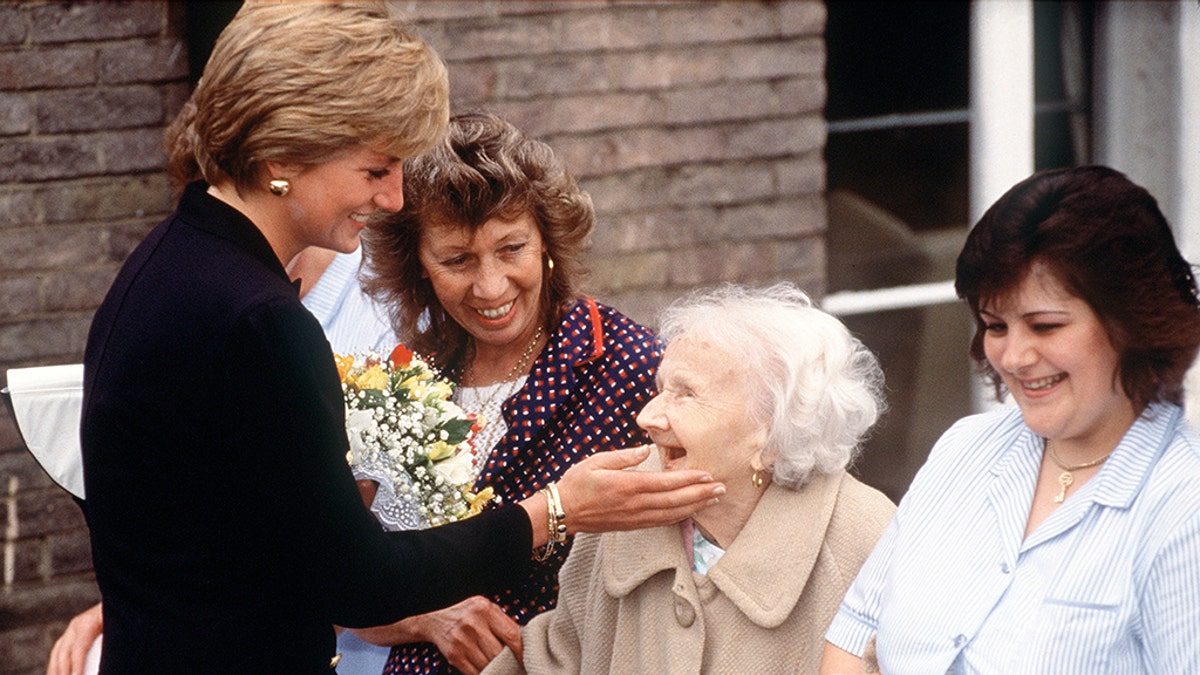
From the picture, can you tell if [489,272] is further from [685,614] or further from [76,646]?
[76,646]

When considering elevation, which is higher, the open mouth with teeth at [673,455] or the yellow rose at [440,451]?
the yellow rose at [440,451]

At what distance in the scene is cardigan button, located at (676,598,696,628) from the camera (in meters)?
2.98

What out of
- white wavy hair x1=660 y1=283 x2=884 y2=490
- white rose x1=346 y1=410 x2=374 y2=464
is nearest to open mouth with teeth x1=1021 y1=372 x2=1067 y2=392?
white wavy hair x1=660 y1=283 x2=884 y2=490

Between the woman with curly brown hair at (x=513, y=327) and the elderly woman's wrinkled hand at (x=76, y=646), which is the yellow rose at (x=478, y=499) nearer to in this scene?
the woman with curly brown hair at (x=513, y=327)

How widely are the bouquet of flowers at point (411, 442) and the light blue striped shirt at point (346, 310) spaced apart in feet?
2.16

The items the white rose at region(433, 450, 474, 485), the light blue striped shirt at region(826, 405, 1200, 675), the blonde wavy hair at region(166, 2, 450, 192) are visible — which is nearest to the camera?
the light blue striped shirt at region(826, 405, 1200, 675)

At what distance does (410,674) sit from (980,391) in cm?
302

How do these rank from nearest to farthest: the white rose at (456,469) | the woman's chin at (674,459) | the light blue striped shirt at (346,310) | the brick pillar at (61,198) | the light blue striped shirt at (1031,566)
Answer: the light blue striped shirt at (1031,566), the white rose at (456,469), the woman's chin at (674,459), the light blue striped shirt at (346,310), the brick pillar at (61,198)

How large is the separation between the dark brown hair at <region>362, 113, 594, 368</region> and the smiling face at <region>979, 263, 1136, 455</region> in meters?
1.26

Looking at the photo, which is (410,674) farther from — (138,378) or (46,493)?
(46,493)

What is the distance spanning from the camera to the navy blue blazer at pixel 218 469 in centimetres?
229

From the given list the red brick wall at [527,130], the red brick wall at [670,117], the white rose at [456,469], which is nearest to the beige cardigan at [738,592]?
the white rose at [456,469]

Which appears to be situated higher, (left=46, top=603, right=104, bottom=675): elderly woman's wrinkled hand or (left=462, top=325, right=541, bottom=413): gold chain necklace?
(left=462, top=325, right=541, bottom=413): gold chain necklace

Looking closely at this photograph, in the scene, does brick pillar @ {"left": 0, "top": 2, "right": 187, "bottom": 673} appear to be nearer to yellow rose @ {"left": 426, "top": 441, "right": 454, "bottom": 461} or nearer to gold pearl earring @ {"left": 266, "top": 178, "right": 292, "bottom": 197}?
yellow rose @ {"left": 426, "top": 441, "right": 454, "bottom": 461}
